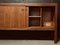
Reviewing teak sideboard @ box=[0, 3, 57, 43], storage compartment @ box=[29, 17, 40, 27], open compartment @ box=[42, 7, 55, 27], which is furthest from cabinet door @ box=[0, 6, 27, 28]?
open compartment @ box=[42, 7, 55, 27]

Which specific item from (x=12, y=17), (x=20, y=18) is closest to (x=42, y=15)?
(x=20, y=18)

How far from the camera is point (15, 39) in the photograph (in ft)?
6.98

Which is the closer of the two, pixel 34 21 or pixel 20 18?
pixel 20 18

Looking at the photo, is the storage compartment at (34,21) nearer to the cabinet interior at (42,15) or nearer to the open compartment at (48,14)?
the cabinet interior at (42,15)

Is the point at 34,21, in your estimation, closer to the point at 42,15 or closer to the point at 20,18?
the point at 42,15

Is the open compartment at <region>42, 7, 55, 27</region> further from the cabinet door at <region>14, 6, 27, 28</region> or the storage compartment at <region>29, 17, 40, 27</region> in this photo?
the cabinet door at <region>14, 6, 27, 28</region>

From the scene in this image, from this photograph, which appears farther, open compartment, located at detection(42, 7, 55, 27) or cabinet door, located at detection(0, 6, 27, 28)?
open compartment, located at detection(42, 7, 55, 27)

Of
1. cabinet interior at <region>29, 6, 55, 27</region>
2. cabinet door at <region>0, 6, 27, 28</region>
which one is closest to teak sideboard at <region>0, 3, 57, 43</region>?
cabinet door at <region>0, 6, 27, 28</region>

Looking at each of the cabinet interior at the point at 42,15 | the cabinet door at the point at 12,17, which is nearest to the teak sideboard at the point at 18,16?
the cabinet door at the point at 12,17

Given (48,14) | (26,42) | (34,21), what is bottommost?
(26,42)

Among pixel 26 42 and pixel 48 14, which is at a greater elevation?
pixel 48 14

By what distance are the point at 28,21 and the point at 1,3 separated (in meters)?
0.45

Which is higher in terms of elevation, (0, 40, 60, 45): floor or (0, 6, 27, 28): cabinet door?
(0, 6, 27, 28): cabinet door

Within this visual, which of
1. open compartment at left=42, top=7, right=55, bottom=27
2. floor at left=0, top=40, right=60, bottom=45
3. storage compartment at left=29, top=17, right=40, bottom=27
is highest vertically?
open compartment at left=42, top=7, right=55, bottom=27
